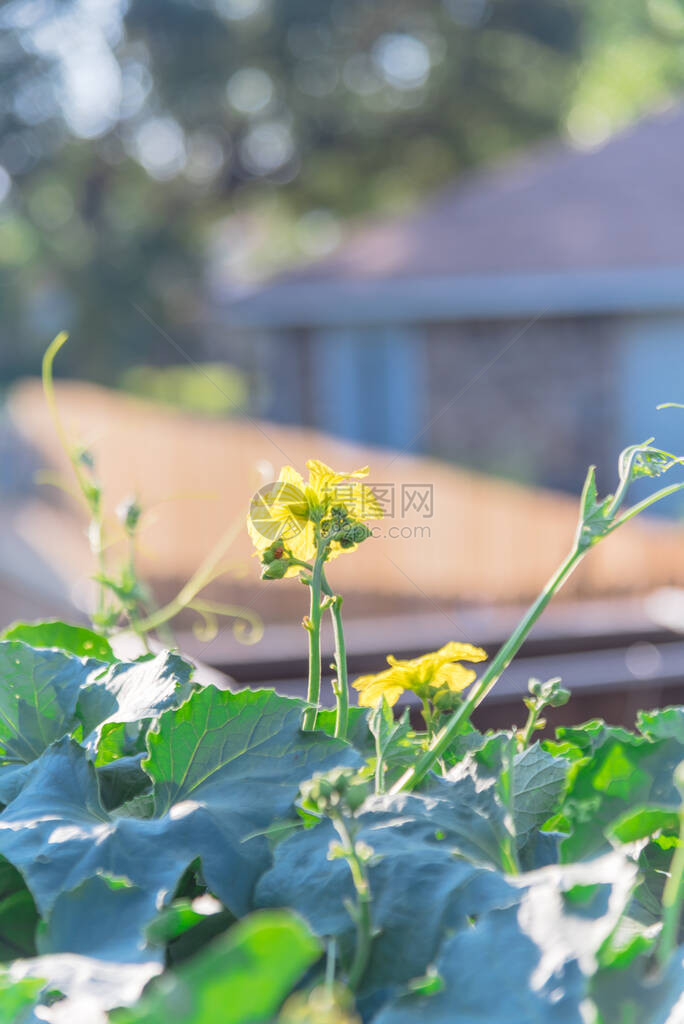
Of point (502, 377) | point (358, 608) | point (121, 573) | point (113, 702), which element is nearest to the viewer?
point (113, 702)

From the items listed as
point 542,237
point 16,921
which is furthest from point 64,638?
point 542,237

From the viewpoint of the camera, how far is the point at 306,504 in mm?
543

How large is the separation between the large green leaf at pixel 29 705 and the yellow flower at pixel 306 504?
127 mm

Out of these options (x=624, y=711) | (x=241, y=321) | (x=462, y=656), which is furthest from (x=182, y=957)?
(x=241, y=321)

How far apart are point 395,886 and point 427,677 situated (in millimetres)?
175

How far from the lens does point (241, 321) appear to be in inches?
500

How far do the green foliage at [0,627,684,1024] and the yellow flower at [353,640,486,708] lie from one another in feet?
0.11

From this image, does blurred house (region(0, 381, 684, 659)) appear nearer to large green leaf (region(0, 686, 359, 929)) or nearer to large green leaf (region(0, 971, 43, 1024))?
large green leaf (region(0, 686, 359, 929))

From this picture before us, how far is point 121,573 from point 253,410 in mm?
15466

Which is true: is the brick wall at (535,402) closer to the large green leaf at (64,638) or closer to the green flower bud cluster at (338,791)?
the large green leaf at (64,638)

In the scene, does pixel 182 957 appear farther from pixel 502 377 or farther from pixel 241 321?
pixel 241 321

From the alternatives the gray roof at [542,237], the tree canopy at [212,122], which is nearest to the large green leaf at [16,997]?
the gray roof at [542,237]

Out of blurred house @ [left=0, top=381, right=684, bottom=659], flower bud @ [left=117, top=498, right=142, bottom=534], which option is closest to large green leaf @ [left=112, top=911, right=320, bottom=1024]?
flower bud @ [left=117, top=498, right=142, bottom=534]

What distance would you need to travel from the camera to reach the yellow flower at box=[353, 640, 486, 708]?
22.3 inches
